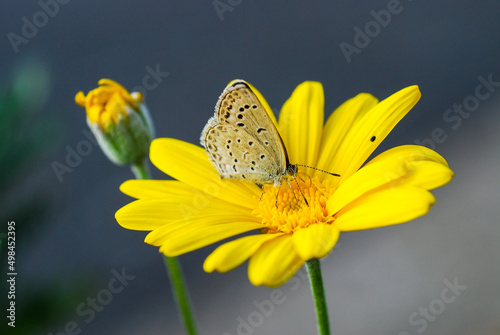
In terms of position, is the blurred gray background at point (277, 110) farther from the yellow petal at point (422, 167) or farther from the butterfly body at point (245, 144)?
the yellow petal at point (422, 167)

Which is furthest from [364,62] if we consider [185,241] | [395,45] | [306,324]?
[185,241]

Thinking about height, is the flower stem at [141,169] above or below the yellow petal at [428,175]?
above

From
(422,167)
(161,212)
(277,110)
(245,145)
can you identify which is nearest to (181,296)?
(161,212)

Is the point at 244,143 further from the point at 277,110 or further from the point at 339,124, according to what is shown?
the point at 277,110

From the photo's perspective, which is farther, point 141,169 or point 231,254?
point 141,169

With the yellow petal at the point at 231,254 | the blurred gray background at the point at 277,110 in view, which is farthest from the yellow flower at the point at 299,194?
the blurred gray background at the point at 277,110

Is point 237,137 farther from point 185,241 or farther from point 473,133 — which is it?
point 473,133
